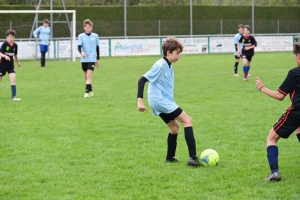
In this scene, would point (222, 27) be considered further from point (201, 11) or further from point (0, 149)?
point (0, 149)

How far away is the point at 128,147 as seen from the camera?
774 centimetres

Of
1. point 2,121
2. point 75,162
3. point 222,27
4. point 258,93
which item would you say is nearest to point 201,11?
point 222,27

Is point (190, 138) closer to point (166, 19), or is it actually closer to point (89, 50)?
point (89, 50)

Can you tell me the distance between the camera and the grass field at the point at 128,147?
5.61 metres

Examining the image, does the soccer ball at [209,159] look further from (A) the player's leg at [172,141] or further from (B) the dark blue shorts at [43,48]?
(B) the dark blue shorts at [43,48]

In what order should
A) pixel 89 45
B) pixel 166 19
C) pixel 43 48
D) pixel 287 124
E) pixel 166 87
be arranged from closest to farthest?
pixel 287 124 < pixel 166 87 < pixel 89 45 < pixel 43 48 < pixel 166 19

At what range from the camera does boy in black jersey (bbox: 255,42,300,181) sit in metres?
5.55

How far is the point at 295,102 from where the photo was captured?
223 inches

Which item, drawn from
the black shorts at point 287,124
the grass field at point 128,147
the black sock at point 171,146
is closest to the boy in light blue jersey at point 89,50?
the grass field at point 128,147

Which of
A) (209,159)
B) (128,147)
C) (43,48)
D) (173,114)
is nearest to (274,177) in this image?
(209,159)

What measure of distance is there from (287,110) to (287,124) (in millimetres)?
154

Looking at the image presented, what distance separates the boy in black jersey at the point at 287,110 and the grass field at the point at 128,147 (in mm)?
270

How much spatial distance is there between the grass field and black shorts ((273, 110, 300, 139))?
1.77 ft

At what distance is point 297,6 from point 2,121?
32625 mm
